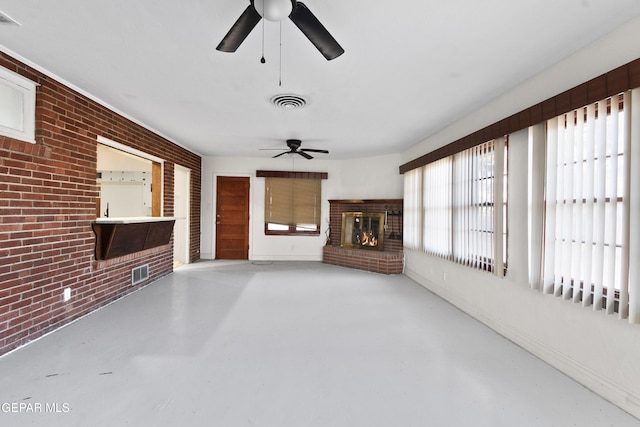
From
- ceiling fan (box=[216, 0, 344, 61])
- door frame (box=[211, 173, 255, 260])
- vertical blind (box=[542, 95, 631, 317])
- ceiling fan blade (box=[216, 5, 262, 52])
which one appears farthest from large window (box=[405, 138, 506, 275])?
door frame (box=[211, 173, 255, 260])

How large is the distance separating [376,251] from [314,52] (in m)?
4.57

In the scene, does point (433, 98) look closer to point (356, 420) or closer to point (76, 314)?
point (356, 420)

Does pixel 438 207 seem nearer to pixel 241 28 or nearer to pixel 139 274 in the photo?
pixel 241 28

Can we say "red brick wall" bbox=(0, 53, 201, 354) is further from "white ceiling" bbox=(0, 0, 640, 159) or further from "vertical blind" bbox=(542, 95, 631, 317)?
"vertical blind" bbox=(542, 95, 631, 317)

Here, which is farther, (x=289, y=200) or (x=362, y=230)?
(x=289, y=200)

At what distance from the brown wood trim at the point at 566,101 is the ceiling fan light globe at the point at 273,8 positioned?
2.21m

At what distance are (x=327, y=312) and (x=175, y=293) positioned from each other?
2415mm

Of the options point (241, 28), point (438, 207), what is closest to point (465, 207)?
point (438, 207)

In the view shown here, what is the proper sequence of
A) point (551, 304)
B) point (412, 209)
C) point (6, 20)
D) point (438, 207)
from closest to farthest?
point (6, 20) → point (551, 304) → point (438, 207) → point (412, 209)

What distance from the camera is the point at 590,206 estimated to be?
216 cm

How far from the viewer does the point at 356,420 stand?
1.75m

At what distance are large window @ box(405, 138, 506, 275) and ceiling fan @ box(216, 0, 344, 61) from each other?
2483 millimetres

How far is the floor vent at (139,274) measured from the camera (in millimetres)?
4355

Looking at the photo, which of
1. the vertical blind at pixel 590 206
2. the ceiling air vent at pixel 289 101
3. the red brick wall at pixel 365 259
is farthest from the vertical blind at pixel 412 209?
the ceiling air vent at pixel 289 101
